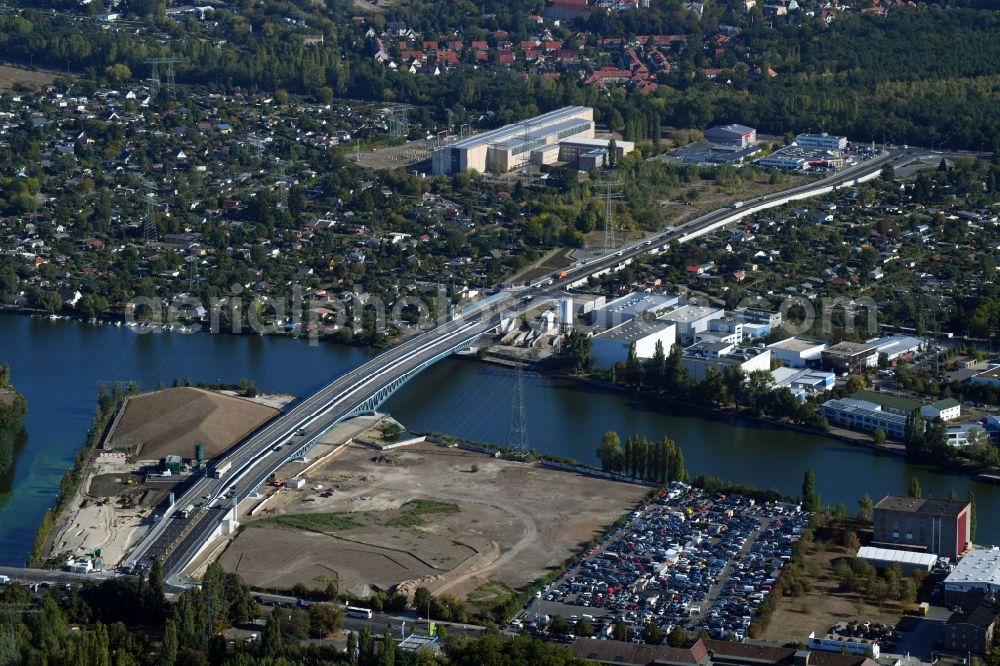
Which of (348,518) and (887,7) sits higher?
(887,7)

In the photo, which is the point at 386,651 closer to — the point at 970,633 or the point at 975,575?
the point at 970,633

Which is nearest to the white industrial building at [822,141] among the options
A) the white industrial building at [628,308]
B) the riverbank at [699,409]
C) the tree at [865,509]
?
the white industrial building at [628,308]

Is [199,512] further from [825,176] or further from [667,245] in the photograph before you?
[825,176]

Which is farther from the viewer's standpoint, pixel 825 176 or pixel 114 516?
Answer: pixel 825 176

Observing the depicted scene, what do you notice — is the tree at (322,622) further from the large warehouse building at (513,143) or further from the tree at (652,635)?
the large warehouse building at (513,143)

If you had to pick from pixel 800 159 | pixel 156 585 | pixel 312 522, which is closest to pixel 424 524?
pixel 312 522

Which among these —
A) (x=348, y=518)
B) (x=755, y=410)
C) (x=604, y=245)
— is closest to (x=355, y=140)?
(x=604, y=245)
